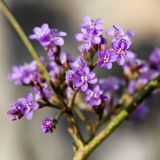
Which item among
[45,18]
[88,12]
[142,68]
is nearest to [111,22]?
[88,12]

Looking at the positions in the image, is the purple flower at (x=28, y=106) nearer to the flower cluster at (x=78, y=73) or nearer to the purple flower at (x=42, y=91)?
the flower cluster at (x=78, y=73)

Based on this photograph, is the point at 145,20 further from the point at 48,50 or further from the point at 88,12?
the point at 48,50

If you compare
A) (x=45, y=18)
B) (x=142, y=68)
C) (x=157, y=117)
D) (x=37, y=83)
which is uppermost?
(x=45, y=18)

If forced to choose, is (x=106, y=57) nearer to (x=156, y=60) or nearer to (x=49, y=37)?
(x=49, y=37)

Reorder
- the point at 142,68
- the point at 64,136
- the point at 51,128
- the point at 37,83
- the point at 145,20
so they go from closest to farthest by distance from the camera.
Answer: the point at 51,128, the point at 37,83, the point at 142,68, the point at 64,136, the point at 145,20

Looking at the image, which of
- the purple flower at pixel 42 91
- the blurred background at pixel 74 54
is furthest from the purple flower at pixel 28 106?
the blurred background at pixel 74 54

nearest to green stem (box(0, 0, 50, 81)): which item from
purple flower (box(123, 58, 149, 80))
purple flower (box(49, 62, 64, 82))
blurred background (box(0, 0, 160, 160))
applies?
purple flower (box(49, 62, 64, 82))
